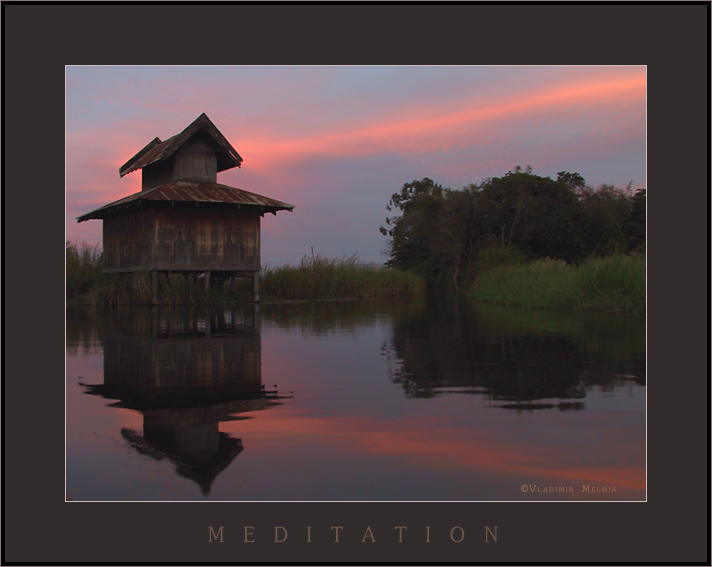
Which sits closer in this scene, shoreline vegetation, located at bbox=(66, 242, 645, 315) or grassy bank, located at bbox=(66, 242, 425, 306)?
shoreline vegetation, located at bbox=(66, 242, 645, 315)

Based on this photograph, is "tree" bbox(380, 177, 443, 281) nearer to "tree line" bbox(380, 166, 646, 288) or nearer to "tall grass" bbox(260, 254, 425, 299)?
"tree line" bbox(380, 166, 646, 288)

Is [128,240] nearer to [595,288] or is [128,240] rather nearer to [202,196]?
[202,196]

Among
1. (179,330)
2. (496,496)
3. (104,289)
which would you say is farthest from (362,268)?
(496,496)

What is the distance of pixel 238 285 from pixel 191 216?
6.31 metres

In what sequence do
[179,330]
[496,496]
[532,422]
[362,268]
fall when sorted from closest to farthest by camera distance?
[496,496], [532,422], [179,330], [362,268]

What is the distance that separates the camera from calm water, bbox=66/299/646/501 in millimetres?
3357

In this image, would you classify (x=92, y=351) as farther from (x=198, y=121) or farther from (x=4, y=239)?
(x=198, y=121)

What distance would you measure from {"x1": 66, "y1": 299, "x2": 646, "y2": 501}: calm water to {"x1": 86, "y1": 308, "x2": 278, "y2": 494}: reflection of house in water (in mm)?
21

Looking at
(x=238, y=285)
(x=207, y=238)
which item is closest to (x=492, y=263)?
(x=238, y=285)

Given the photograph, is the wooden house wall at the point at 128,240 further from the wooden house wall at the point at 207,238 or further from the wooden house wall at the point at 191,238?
the wooden house wall at the point at 207,238

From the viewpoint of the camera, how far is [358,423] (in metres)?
4.64

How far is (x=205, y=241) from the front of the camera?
26469mm

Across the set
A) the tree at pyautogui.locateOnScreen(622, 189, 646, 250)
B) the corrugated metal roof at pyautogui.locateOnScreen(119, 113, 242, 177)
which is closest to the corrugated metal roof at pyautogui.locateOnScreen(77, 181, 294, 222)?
the corrugated metal roof at pyautogui.locateOnScreen(119, 113, 242, 177)

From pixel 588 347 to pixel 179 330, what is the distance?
7.89 m
